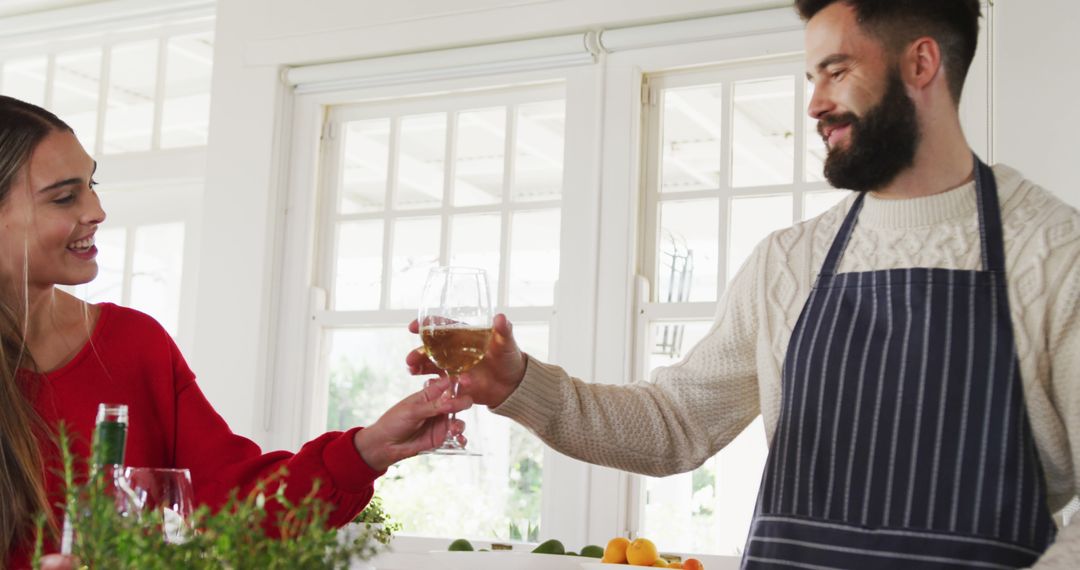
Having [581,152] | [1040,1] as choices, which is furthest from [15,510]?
[1040,1]

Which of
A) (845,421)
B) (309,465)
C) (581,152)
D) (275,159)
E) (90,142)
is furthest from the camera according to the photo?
(90,142)

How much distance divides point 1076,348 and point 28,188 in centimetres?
162

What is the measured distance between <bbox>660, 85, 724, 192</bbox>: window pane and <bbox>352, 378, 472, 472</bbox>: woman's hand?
6.57 feet

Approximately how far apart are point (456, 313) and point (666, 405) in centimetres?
48

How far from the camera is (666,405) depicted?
189 centimetres

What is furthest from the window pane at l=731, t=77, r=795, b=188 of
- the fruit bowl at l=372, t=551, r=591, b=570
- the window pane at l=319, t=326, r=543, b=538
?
the fruit bowl at l=372, t=551, r=591, b=570

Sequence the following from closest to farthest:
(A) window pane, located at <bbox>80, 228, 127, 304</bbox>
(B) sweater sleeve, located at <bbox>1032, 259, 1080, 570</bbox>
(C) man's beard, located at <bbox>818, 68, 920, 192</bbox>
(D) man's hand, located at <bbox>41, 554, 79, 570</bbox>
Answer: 1. (D) man's hand, located at <bbox>41, 554, 79, 570</bbox>
2. (B) sweater sleeve, located at <bbox>1032, 259, 1080, 570</bbox>
3. (C) man's beard, located at <bbox>818, 68, 920, 192</bbox>
4. (A) window pane, located at <bbox>80, 228, 127, 304</bbox>

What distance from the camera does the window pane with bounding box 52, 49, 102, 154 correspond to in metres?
4.95

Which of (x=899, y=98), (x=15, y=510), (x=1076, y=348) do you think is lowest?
(x=15, y=510)

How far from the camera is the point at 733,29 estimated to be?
11.2ft

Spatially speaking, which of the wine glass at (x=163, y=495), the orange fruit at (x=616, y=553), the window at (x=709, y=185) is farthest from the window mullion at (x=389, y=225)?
the wine glass at (x=163, y=495)

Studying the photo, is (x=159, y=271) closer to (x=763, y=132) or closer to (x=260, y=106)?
(x=260, y=106)

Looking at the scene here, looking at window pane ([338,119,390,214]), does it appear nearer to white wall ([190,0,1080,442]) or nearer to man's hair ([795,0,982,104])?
white wall ([190,0,1080,442])

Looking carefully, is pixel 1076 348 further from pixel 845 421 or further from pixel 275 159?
pixel 275 159
